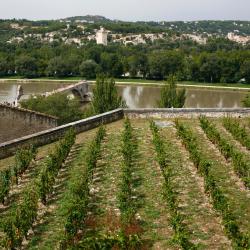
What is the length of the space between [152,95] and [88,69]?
71.9ft

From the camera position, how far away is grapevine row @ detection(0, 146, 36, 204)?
13.0 metres

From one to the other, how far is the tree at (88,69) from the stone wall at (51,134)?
67450 mm

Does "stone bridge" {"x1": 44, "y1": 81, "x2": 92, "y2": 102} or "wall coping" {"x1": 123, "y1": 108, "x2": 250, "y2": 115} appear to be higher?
"wall coping" {"x1": 123, "y1": 108, "x2": 250, "y2": 115}

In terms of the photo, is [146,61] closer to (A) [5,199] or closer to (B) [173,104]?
(B) [173,104]

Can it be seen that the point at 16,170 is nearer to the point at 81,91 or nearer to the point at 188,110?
the point at 188,110

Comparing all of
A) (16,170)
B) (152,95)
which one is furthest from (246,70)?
(16,170)

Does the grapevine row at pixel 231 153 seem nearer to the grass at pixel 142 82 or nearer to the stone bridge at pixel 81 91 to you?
the stone bridge at pixel 81 91

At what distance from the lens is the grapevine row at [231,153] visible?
14.5m

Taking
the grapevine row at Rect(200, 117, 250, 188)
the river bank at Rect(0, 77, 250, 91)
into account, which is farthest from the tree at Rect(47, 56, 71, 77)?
the grapevine row at Rect(200, 117, 250, 188)

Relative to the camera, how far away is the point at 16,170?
563 inches

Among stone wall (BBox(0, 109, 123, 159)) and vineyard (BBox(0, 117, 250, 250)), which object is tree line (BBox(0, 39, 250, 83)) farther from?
vineyard (BBox(0, 117, 250, 250))

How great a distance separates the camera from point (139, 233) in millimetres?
10812

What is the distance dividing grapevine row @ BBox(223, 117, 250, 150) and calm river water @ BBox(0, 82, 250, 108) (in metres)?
37.4

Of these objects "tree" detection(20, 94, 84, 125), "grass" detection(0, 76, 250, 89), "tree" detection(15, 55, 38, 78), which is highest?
"tree" detection(20, 94, 84, 125)
